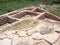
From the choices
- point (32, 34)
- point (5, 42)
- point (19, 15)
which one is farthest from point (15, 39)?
point (19, 15)

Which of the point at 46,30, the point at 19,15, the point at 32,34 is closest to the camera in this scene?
the point at 32,34

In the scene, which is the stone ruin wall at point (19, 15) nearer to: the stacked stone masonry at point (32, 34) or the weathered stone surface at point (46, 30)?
the stacked stone masonry at point (32, 34)

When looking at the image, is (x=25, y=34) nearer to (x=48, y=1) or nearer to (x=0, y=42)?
(x=0, y=42)

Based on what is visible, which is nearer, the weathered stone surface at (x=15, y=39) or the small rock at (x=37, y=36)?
the weathered stone surface at (x=15, y=39)

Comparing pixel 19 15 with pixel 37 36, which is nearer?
pixel 37 36

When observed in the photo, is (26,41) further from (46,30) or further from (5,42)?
(46,30)

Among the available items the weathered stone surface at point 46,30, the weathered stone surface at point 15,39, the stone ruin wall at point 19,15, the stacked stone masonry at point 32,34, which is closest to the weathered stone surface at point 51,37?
the stacked stone masonry at point 32,34

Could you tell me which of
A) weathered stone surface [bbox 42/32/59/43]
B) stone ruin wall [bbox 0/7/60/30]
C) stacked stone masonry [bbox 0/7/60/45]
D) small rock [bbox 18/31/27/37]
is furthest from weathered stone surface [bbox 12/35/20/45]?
stone ruin wall [bbox 0/7/60/30]

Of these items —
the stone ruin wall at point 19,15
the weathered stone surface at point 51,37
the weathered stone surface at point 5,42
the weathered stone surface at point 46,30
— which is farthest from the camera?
the stone ruin wall at point 19,15

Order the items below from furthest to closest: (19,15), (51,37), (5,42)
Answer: (19,15) → (51,37) → (5,42)

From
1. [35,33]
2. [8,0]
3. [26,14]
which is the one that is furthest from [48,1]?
[35,33]

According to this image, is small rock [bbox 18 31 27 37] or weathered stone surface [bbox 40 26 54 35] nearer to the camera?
small rock [bbox 18 31 27 37]

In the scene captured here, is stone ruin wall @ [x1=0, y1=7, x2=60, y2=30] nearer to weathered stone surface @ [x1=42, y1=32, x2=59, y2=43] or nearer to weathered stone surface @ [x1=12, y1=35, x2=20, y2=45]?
weathered stone surface @ [x1=12, y1=35, x2=20, y2=45]

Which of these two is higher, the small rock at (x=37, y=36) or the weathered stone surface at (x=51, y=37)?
the small rock at (x=37, y=36)
